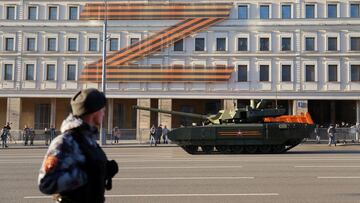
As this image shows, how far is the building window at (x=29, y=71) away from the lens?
3886 centimetres

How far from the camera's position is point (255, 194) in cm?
858

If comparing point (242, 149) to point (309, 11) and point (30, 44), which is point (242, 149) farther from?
point (30, 44)

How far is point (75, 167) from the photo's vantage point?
9.45 feet

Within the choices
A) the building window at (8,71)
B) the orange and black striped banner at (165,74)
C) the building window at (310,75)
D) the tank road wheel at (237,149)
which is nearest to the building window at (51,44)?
the building window at (8,71)

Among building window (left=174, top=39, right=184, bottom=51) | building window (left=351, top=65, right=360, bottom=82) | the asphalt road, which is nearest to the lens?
the asphalt road

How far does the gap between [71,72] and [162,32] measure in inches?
355

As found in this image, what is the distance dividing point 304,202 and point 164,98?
3038 cm

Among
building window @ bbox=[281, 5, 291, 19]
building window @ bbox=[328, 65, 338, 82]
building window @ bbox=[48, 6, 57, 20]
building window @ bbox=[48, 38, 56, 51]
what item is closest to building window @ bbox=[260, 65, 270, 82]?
building window @ bbox=[281, 5, 291, 19]

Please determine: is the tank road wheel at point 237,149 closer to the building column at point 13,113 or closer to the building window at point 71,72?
the building window at point 71,72

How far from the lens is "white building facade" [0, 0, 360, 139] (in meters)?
37.4

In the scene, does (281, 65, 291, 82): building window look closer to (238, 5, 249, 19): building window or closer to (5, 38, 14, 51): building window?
(238, 5, 249, 19): building window

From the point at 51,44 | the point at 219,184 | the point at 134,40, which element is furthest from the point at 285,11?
the point at 219,184

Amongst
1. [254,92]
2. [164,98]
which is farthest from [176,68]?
[254,92]

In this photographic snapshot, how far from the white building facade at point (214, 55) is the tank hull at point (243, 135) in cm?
1640
